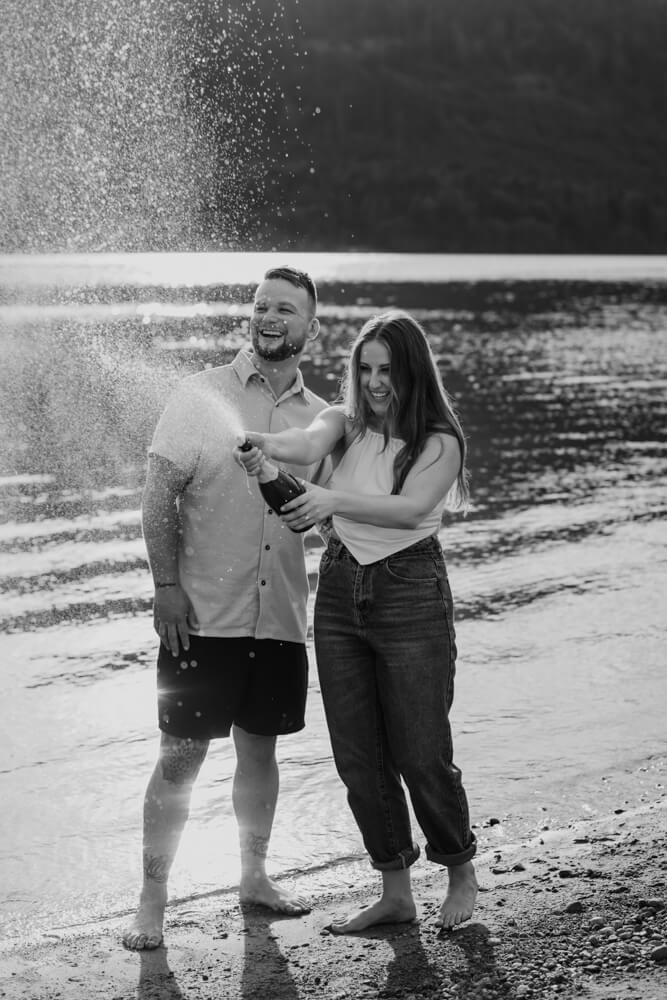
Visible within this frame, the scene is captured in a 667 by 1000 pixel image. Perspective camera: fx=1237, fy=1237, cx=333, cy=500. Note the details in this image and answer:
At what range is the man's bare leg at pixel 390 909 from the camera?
16.7 feet

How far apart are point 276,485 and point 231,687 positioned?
107 centimetres

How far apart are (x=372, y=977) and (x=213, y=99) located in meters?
90.8

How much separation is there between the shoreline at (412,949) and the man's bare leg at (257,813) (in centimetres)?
8

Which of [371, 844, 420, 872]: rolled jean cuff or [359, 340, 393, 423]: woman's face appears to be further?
[371, 844, 420, 872]: rolled jean cuff

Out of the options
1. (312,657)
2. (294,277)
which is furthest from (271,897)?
(312,657)

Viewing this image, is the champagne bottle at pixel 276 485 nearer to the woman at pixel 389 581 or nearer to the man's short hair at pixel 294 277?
the woman at pixel 389 581

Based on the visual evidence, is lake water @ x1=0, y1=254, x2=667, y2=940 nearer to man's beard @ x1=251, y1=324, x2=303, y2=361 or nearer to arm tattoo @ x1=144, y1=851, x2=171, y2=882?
arm tattoo @ x1=144, y1=851, x2=171, y2=882

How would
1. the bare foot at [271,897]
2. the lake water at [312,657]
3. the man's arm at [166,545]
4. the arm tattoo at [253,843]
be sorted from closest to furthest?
the man's arm at [166,545], the bare foot at [271,897], the arm tattoo at [253,843], the lake water at [312,657]

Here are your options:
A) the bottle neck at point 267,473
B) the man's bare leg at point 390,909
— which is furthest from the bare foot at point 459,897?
the bottle neck at point 267,473

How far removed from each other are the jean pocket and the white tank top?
1.4 inches

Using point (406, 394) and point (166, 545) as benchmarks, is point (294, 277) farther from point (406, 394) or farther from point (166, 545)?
point (166, 545)

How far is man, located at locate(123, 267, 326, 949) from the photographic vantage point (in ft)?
16.3

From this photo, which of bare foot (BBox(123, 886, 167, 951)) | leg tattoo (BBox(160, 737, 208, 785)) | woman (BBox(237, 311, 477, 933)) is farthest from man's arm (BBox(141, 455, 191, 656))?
bare foot (BBox(123, 886, 167, 951))

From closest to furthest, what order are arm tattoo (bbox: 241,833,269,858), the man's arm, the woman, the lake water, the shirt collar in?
the woman
the man's arm
the shirt collar
arm tattoo (bbox: 241,833,269,858)
the lake water
